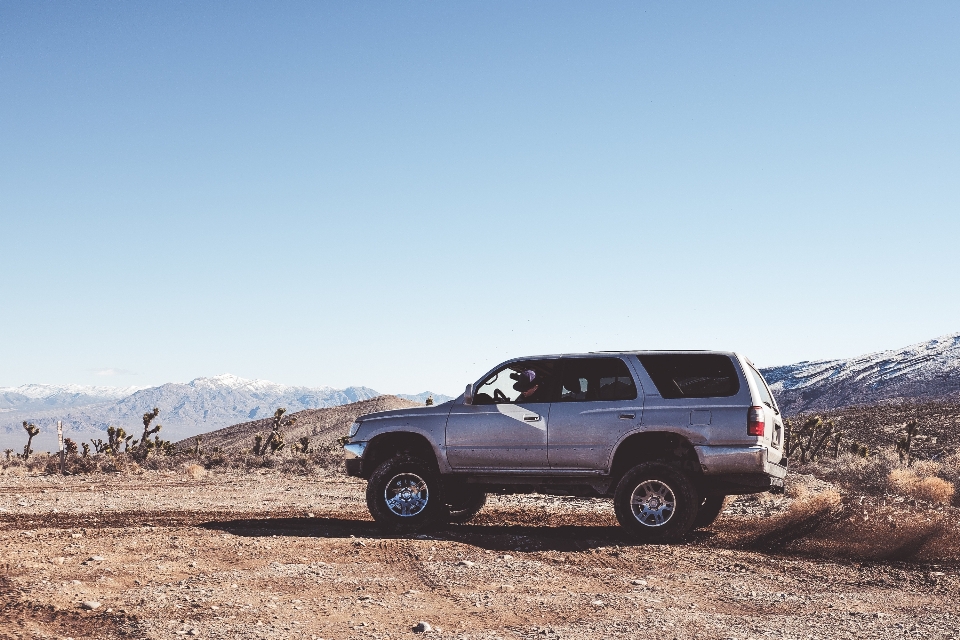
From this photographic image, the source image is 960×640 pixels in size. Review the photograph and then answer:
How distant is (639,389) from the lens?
10.7 meters

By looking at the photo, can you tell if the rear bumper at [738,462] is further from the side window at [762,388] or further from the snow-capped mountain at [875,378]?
the snow-capped mountain at [875,378]

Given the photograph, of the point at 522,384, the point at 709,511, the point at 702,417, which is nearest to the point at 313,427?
the point at 709,511

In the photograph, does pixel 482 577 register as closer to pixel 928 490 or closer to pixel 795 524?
pixel 795 524

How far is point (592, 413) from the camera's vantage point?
1077cm

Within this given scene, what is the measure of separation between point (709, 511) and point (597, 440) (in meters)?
2.12

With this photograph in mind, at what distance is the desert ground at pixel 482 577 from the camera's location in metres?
6.54

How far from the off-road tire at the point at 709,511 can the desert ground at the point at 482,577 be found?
0.16m

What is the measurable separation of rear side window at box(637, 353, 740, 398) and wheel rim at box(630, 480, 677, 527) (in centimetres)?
106

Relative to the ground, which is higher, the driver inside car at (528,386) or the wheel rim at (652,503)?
the driver inside car at (528,386)

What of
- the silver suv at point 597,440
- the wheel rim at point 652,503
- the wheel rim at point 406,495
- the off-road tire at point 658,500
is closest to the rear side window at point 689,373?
the silver suv at point 597,440

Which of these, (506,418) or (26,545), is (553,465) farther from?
(26,545)

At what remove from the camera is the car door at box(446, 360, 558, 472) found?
431 inches

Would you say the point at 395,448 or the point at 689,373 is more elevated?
the point at 689,373

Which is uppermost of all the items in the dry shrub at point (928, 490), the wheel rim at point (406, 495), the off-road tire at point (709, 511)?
the wheel rim at point (406, 495)
